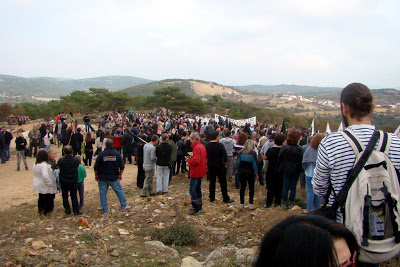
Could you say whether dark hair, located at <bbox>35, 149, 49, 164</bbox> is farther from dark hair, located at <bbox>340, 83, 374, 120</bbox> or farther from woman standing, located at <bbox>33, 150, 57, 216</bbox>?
dark hair, located at <bbox>340, 83, 374, 120</bbox>

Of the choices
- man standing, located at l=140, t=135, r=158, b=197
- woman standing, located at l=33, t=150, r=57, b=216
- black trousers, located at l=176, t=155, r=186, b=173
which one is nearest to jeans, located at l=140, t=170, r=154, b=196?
man standing, located at l=140, t=135, r=158, b=197

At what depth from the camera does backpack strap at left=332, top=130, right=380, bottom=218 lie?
5.90 feet

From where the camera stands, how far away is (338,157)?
1938 millimetres

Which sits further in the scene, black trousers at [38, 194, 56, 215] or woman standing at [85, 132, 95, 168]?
woman standing at [85, 132, 95, 168]

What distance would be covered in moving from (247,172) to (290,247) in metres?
5.15

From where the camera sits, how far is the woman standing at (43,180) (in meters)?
5.88

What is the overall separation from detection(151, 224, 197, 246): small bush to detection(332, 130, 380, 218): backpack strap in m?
3.30

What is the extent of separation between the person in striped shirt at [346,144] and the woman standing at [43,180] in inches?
219

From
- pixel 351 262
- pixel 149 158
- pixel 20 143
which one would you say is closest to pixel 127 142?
→ pixel 20 143

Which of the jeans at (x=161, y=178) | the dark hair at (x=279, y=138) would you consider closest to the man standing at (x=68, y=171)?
→ the jeans at (x=161, y=178)

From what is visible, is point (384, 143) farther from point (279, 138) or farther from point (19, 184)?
point (19, 184)

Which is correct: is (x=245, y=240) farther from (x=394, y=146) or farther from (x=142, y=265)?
(x=394, y=146)

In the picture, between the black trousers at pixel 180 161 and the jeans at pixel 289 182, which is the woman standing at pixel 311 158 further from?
the black trousers at pixel 180 161

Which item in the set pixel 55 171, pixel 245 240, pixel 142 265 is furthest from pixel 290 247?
pixel 55 171
